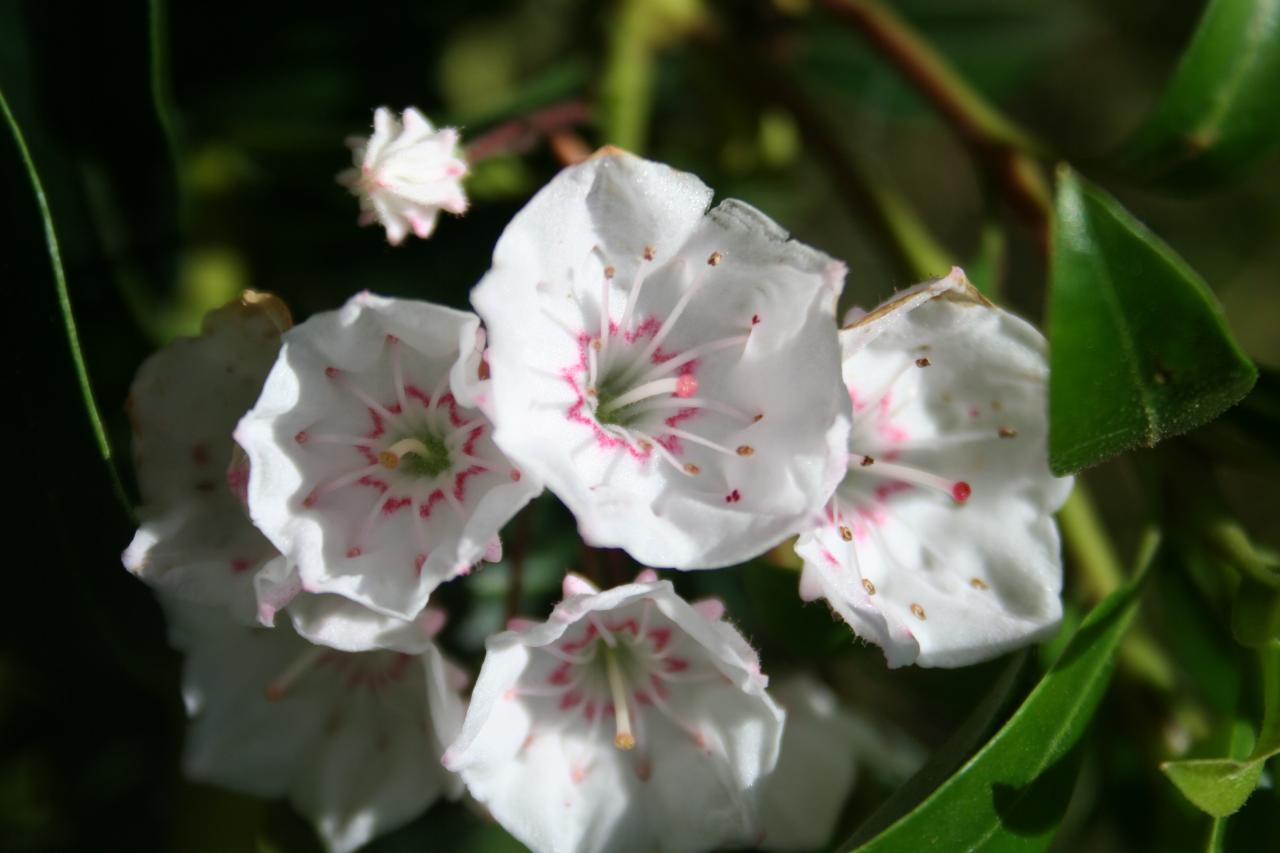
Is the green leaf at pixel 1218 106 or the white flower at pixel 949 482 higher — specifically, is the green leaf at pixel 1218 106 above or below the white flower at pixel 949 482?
above

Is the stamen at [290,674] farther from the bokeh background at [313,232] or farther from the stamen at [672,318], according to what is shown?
the stamen at [672,318]

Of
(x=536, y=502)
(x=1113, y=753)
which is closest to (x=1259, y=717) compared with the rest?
(x=1113, y=753)

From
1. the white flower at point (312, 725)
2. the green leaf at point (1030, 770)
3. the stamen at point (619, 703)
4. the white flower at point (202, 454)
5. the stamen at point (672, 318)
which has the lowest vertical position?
the white flower at point (312, 725)

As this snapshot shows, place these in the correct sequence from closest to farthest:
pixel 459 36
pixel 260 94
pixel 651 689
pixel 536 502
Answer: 1. pixel 651 689
2. pixel 536 502
3. pixel 260 94
4. pixel 459 36

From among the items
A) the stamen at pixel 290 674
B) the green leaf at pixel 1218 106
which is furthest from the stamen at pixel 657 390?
the green leaf at pixel 1218 106

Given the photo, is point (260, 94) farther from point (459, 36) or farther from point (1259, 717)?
point (1259, 717)

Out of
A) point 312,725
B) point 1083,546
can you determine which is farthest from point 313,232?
point 1083,546

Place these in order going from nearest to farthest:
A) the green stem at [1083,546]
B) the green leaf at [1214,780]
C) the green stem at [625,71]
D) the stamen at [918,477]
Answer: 1. the green leaf at [1214,780]
2. the stamen at [918,477]
3. the green stem at [1083,546]
4. the green stem at [625,71]

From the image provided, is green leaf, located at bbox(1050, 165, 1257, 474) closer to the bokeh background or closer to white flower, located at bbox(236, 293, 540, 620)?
the bokeh background
